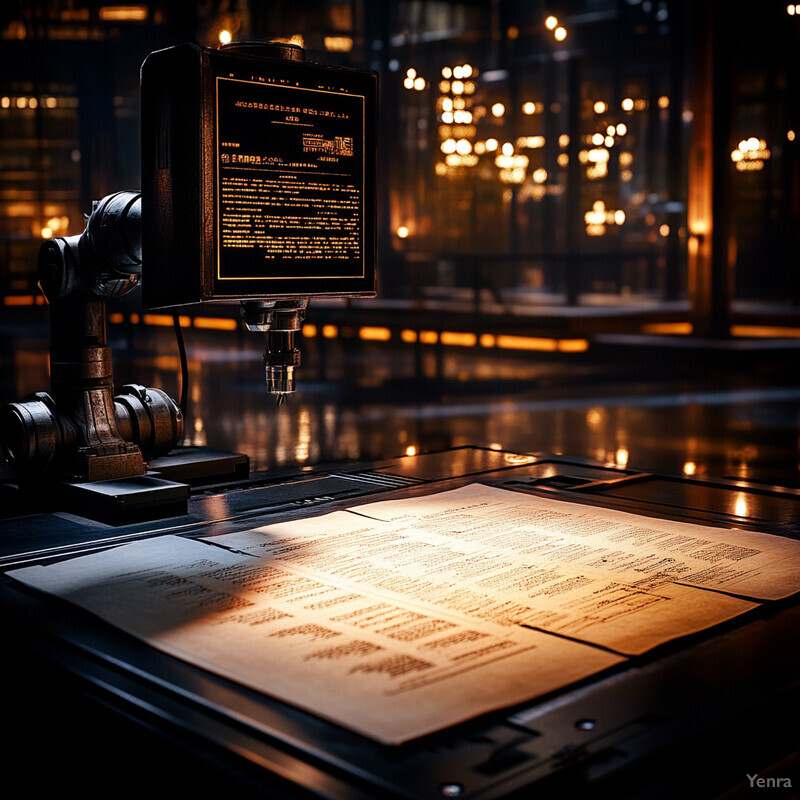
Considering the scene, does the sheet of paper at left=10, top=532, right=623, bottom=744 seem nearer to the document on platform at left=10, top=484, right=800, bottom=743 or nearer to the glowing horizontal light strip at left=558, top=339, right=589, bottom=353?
the document on platform at left=10, top=484, right=800, bottom=743

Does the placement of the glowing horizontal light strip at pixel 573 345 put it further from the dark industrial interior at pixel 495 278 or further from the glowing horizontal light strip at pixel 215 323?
the glowing horizontal light strip at pixel 215 323

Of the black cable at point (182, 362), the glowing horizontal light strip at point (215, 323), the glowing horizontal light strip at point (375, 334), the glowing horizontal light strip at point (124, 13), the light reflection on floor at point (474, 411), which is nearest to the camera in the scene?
the black cable at point (182, 362)

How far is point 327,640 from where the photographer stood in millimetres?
746

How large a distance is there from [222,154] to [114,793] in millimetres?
581

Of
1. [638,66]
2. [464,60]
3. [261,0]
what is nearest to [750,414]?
[261,0]

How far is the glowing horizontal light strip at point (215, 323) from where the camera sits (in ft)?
32.1

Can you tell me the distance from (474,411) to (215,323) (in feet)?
18.2

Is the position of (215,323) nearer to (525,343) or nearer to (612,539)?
(525,343)

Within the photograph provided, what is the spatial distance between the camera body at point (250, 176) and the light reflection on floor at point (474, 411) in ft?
2.21

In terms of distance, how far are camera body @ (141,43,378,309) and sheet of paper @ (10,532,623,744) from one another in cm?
27

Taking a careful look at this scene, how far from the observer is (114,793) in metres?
0.67

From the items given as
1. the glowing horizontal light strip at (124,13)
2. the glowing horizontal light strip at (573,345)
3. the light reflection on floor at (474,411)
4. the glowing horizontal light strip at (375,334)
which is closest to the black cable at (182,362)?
the light reflection on floor at (474,411)

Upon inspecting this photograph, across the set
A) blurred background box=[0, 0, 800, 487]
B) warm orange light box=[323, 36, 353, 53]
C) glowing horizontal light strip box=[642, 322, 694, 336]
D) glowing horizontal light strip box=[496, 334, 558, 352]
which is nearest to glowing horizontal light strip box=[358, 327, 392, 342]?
blurred background box=[0, 0, 800, 487]

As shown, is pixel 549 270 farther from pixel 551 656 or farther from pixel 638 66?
pixel 551 656
